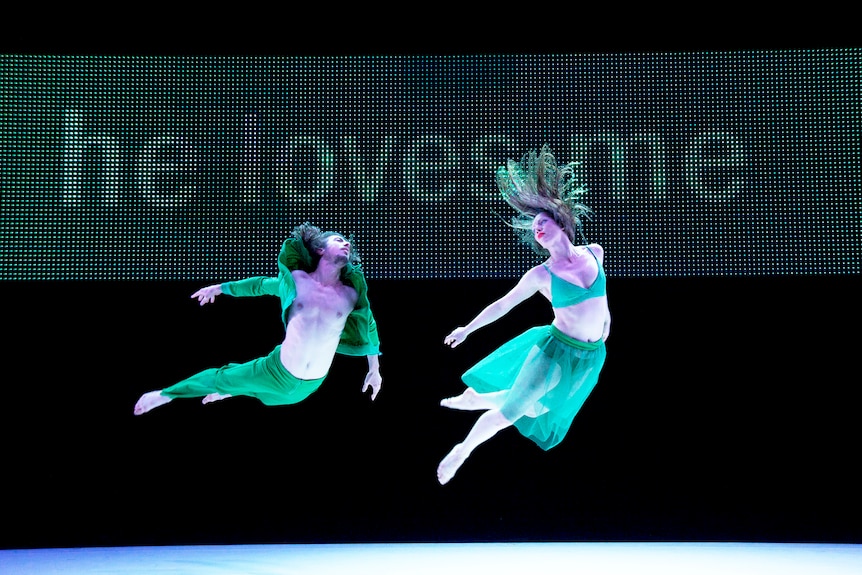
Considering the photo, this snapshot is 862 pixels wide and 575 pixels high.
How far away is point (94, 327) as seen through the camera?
4.66m

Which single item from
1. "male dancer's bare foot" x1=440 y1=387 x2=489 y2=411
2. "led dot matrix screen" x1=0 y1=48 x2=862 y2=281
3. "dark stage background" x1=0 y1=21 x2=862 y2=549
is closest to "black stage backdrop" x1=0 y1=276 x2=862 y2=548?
"dark stage background" x1=0 y1=21 x2=862 y2=549

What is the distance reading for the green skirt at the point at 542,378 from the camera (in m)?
3.62

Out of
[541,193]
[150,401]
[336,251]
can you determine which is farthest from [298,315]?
[541,193]

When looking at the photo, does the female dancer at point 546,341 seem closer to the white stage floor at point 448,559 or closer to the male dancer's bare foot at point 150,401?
the white stage floor at point 448,559

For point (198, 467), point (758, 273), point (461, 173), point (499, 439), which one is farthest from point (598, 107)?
point (198, 467)

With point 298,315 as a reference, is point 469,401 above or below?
below

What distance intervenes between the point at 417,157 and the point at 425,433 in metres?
1.61

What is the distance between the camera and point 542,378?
3.62 meters

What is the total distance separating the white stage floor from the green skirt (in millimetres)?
811

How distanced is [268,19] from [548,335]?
2.38 metres

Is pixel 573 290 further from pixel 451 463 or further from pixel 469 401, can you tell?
pixel 451 463

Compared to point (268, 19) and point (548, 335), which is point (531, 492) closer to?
point (548, 335)

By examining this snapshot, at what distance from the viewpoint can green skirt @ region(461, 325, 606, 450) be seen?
362cm

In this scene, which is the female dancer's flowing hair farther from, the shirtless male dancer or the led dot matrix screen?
the shirtless male dancer
